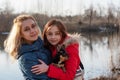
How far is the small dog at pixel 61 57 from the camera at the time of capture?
97.7 inches

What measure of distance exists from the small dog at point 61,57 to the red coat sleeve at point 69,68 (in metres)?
0.03

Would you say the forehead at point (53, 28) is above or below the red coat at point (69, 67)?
above

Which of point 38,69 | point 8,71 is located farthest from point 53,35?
point 8,71

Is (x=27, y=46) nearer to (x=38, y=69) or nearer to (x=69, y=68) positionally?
(x=38, y=69)

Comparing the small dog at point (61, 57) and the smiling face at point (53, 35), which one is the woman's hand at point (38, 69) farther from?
the smiling face at point (53, 35)

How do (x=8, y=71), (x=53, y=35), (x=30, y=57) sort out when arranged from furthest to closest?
(x=8, y=71), (x=53, y=35), (x=30, y=57)

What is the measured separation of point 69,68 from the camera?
8.20 feet

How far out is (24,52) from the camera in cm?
246

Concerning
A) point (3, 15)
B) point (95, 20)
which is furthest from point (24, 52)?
point (95, 20)

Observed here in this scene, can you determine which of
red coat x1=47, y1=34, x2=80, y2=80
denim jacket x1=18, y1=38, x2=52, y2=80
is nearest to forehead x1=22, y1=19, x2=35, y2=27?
denim jacket x1=18, y1=38, x2=52, y2=80

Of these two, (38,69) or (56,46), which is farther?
(56,46)

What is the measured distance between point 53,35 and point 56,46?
8 cm

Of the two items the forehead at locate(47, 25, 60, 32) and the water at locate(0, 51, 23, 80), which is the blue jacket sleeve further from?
the water at locate(0, 51, 23, 80)

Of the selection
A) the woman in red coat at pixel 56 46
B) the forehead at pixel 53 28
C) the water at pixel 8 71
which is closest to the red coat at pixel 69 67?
the woman in red coat at pixel 56 46
